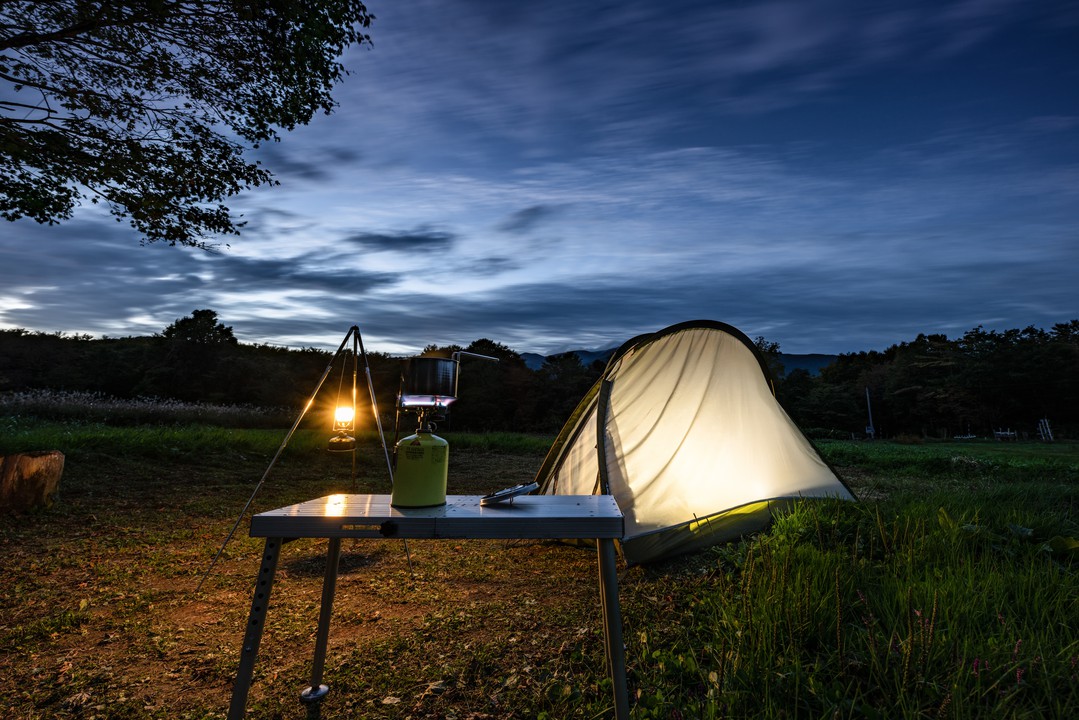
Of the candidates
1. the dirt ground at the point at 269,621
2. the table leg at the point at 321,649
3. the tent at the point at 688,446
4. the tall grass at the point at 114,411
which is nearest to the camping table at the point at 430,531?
the table leg at the point at 321,649

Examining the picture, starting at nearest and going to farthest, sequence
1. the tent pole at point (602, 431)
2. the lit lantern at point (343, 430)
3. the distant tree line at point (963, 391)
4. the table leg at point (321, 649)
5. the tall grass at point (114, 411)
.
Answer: the table leg at point (321, 649), the lit lantern at point (343, 430), the tent pole at point (602, 431), the tall grass at point (114, 411), the distant tree line at point (963, 391)

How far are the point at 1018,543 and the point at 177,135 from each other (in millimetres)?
10948

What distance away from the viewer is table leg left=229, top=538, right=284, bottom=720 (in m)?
2.22

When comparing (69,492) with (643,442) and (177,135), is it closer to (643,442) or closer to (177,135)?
(177,135)

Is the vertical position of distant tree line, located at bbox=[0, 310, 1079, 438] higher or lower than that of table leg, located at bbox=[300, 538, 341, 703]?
higher

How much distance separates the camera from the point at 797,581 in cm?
302

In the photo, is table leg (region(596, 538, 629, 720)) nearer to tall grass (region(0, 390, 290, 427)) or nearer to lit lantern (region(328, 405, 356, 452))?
lit lantern (region(328, 405, 356, 452))

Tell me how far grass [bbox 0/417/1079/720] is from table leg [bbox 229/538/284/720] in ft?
2.15

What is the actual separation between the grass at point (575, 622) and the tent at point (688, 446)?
46 cm

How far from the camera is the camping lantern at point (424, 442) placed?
2451 millimetres

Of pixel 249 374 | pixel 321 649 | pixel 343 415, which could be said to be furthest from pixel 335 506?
pixel 249 374

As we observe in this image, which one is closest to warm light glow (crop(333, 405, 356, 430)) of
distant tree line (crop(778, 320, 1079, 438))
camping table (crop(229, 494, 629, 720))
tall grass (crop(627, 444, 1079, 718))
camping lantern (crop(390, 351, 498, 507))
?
camping lantern (crop(390, 351, 498, 507))

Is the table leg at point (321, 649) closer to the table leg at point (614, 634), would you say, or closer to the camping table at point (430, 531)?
the camping table at point (430, 531)

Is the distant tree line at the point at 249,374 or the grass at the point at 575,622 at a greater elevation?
the distant tree line at the point at 249,374
